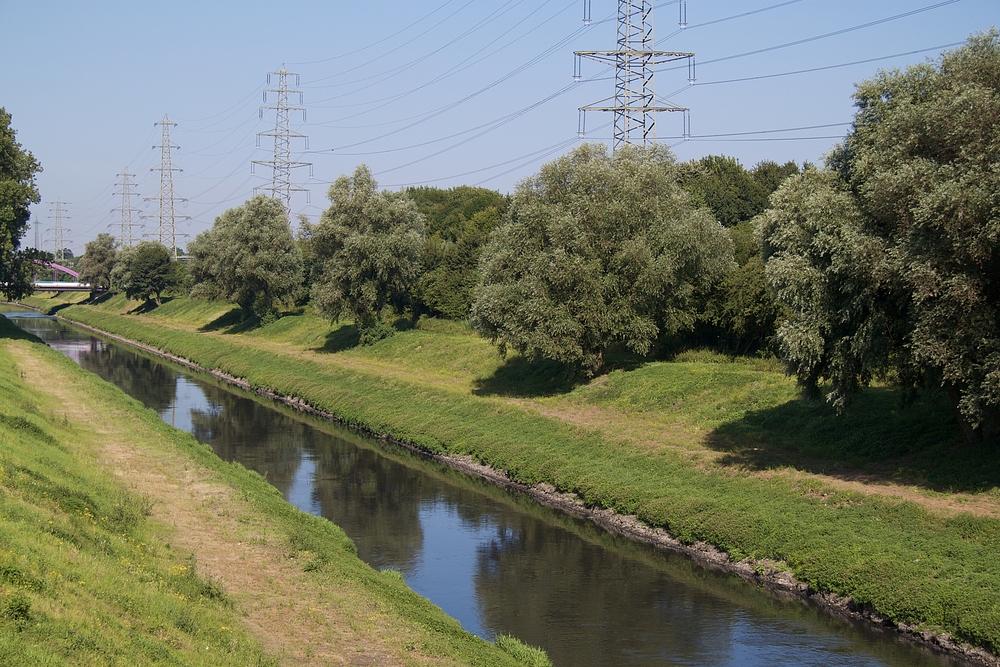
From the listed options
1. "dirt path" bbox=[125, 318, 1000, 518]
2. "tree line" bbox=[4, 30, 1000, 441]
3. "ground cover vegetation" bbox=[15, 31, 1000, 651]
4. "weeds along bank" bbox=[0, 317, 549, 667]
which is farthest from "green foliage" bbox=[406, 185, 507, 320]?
"weeds along bank" bbox=[0, 317, 549, 667]

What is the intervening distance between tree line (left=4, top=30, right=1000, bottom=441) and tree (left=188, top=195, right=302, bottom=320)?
0.20m

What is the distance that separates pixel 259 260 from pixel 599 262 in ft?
165

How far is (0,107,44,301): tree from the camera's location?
182 ft

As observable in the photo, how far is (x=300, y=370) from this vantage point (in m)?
59.8

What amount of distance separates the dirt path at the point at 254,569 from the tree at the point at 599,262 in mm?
18742

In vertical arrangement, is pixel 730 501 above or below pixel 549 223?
below

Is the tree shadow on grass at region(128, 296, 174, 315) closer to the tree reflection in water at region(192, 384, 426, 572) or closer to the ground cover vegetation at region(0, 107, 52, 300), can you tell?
the ground cover vegetation at region(0, 107, 52, 300)

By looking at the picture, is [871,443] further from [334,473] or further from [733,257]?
[334,473]

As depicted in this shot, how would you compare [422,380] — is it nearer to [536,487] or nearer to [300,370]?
[300,370]

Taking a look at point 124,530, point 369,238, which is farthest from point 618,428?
point 369,238

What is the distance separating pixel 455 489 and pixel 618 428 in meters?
6.66

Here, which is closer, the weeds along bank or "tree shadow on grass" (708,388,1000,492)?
the weeds along bank

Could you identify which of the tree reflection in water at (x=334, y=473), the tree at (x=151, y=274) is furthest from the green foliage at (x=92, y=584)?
the tree at (x=151, y=274)

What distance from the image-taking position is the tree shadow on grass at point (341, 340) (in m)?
68.3
